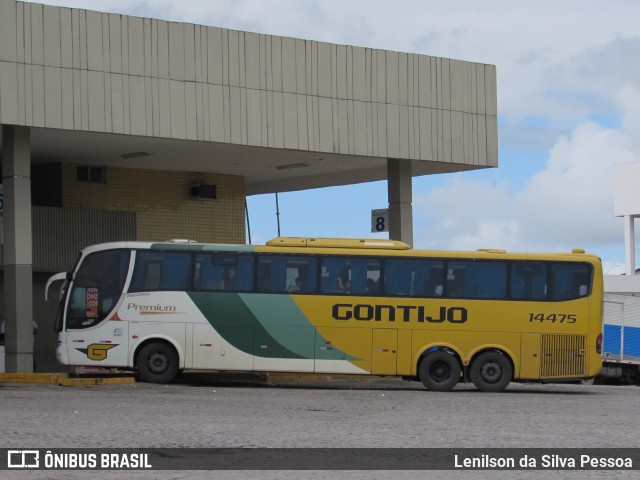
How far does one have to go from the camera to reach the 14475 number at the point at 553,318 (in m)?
26.6

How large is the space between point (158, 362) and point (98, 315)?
1.55m

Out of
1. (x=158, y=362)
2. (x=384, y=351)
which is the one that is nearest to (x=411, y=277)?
(x=384, y=351)

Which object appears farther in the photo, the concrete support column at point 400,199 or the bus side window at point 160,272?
the concrete support column at point 400,199

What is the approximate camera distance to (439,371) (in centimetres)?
2666

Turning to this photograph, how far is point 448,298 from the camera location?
26609 millimetres

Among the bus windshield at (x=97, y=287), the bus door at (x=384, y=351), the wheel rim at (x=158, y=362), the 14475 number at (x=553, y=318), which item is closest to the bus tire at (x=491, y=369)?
the 14475 number at (x=553, y=318)

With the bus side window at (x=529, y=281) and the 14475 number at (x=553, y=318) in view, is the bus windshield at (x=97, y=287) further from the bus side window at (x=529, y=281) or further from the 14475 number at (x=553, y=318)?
the 14475 number at (x=553, y=318)

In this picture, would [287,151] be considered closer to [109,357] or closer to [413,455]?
[109,357]

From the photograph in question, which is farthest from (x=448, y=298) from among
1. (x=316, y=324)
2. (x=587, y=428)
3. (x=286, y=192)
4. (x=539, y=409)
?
(x=286, y=192)

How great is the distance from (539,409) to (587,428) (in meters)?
3.80

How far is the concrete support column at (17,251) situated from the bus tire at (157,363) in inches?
112

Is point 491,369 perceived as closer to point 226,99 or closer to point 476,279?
point 476,279

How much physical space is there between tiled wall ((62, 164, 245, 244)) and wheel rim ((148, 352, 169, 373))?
8.31 m

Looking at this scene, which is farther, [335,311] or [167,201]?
[167,201]
